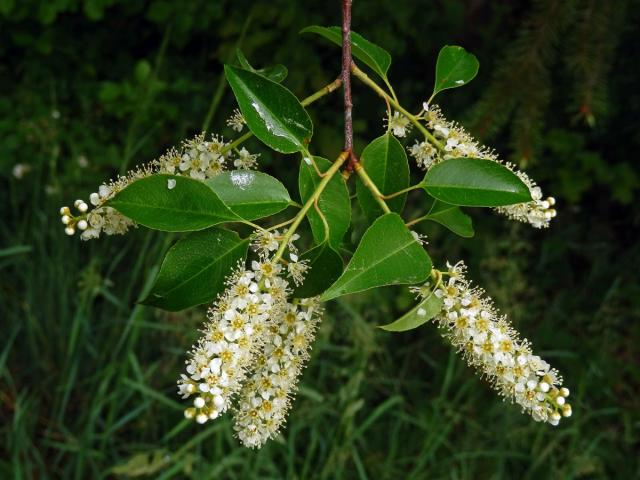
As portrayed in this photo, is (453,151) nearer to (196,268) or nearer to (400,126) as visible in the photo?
(400,126)

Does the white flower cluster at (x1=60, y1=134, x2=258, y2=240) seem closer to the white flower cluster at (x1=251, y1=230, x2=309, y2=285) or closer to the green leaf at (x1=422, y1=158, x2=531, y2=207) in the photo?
the white flower cluster at (x1=251, y1=230, x2=309, y2=285)

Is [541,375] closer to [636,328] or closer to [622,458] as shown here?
[622,458]

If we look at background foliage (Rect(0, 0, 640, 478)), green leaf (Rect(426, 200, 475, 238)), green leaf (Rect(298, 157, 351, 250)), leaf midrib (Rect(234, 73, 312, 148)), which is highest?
leaf midrib (Rect(234, 73, 312, 148))

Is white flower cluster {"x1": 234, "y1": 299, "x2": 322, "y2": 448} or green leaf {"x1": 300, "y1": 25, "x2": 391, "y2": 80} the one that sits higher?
green leaf {"x1": 300, "y1": 25, "x2": 391, "y2": 80}

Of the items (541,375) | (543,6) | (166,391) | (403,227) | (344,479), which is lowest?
(344,479)

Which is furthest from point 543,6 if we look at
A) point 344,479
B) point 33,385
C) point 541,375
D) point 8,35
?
point 8,35

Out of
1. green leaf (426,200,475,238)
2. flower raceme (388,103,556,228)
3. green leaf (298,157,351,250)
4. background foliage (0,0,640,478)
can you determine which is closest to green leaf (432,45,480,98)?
flower raceme (388,103,556,228)

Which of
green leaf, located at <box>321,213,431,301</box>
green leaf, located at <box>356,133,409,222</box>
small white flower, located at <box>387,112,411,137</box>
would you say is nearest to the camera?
green leaf, located at <box>321,213,431,301</box>

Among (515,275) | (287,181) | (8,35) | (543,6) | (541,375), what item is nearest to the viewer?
(541,375)
